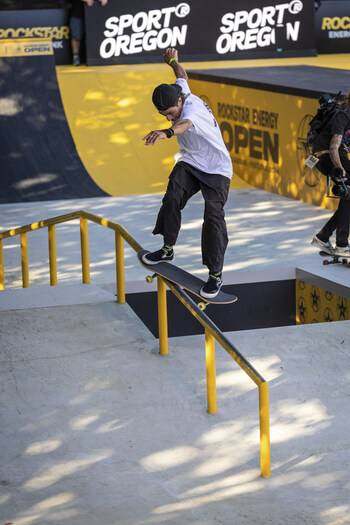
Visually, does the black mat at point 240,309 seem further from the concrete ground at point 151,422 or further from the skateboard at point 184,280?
the skateboard at point 184,280

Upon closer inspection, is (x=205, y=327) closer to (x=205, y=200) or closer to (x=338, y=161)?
(x=205, y=200)

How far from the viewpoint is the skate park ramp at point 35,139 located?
14.5 metres

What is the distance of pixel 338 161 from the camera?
892cm

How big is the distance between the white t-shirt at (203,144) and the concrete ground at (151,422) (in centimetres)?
151

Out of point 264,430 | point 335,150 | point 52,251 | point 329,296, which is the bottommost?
point 329,296

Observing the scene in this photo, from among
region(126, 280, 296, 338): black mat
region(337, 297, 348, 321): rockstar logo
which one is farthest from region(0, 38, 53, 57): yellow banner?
region(337, 297, 348, 321): rockstar logo

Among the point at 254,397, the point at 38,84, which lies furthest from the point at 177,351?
the point at 38,84

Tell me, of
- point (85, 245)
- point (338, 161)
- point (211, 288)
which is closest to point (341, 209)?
point (338, 161)

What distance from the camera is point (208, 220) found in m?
6.55

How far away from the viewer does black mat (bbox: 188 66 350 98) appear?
13.0 m

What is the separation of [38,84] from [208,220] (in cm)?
899

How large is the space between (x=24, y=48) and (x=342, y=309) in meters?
8.01

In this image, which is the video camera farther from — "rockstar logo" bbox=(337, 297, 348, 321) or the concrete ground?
the concrete ground

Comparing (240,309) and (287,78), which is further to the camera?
(287,78)
